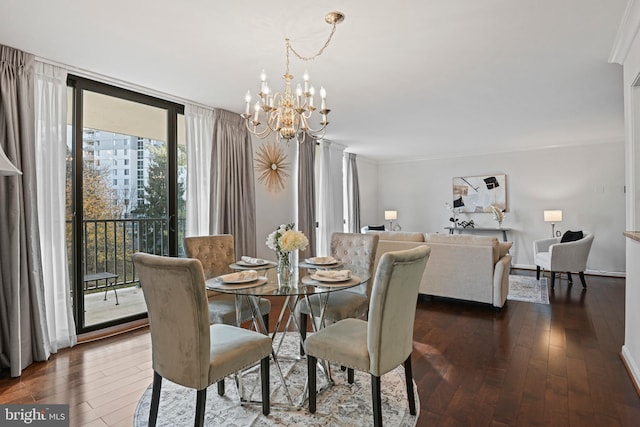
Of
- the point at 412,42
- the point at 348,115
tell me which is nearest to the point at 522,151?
the point at 348,115

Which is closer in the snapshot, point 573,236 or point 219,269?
point 219,269

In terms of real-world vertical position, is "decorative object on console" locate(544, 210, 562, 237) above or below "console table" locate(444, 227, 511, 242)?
above

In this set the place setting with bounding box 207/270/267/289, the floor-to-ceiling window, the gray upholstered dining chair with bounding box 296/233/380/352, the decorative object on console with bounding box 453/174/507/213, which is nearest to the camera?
the place setting with bounding box 207/270/267/289

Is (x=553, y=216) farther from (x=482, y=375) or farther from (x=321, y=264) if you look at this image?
(x=321, y=264)

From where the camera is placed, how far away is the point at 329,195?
6215 millimetres

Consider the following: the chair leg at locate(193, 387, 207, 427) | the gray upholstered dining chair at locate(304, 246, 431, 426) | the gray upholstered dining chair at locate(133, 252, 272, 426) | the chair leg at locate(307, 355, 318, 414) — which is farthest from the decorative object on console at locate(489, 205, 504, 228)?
the chair leg at locate(193, 387, 207, 427)

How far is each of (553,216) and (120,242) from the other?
6658mm

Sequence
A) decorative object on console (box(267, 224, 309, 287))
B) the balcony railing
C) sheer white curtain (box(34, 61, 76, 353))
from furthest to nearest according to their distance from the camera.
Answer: the balcony railing
sheer white curtain (box(34, 61, 76, 353))
decorative object on console (box(267, 224, 309, 287))

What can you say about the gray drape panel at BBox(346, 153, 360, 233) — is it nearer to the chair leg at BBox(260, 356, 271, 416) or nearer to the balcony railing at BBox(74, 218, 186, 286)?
the balcony railing at BBox(74, 218, 186, 286)

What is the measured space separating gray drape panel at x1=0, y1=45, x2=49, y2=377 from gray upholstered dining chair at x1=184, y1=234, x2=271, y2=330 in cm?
115

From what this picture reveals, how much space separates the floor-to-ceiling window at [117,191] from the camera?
3.08 metres

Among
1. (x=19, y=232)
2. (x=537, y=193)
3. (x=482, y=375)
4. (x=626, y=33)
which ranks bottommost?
(x=482, y=375)

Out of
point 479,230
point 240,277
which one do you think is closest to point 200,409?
point 240,277

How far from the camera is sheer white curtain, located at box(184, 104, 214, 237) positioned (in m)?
3.84
